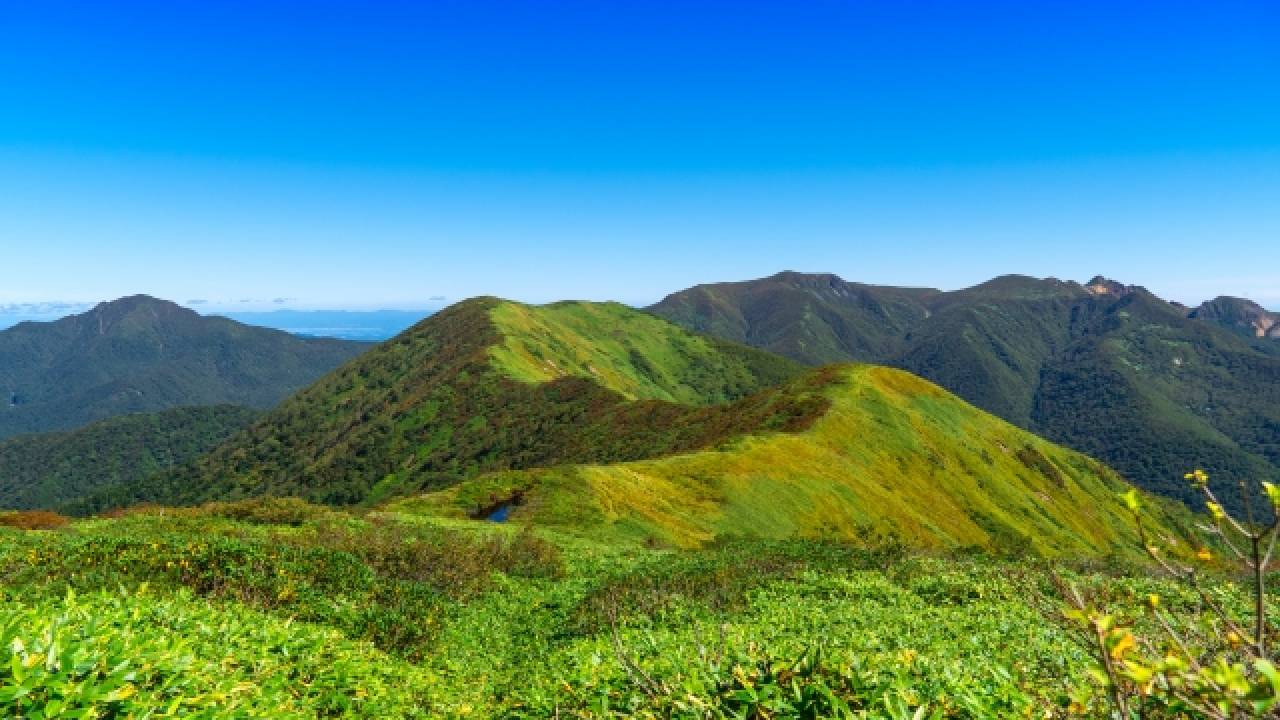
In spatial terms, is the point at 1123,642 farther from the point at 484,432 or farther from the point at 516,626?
the point at 484,432

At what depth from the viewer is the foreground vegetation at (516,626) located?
7.20m

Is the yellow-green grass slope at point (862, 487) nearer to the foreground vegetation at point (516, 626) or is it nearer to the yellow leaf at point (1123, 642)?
the foreground vegetation at point (516, 626)

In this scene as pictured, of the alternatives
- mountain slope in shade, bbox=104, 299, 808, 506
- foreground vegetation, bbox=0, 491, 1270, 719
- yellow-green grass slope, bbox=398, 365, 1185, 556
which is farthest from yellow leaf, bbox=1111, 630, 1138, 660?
mountain slope in shade, bbox=104, 299, 808, 506

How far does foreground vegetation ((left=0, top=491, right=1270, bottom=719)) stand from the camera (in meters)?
7.20

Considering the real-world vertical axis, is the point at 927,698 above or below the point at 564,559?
above

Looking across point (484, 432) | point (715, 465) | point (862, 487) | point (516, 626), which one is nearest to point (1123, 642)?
point (516, 626)

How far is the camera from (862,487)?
84875 millimetres

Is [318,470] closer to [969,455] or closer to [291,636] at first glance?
[969,455]

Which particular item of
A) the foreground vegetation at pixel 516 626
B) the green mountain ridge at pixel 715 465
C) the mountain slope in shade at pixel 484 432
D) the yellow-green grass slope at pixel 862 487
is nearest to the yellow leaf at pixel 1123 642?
the foreground vegetation at pixel 516 626

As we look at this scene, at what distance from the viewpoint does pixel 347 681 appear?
1106 centimetres

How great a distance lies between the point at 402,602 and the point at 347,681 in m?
12.4

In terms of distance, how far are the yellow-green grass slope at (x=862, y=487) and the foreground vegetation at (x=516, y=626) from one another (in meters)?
19.8

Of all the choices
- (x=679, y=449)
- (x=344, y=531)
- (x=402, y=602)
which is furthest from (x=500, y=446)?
(x=402, y=602)

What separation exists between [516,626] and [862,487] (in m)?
69.2
